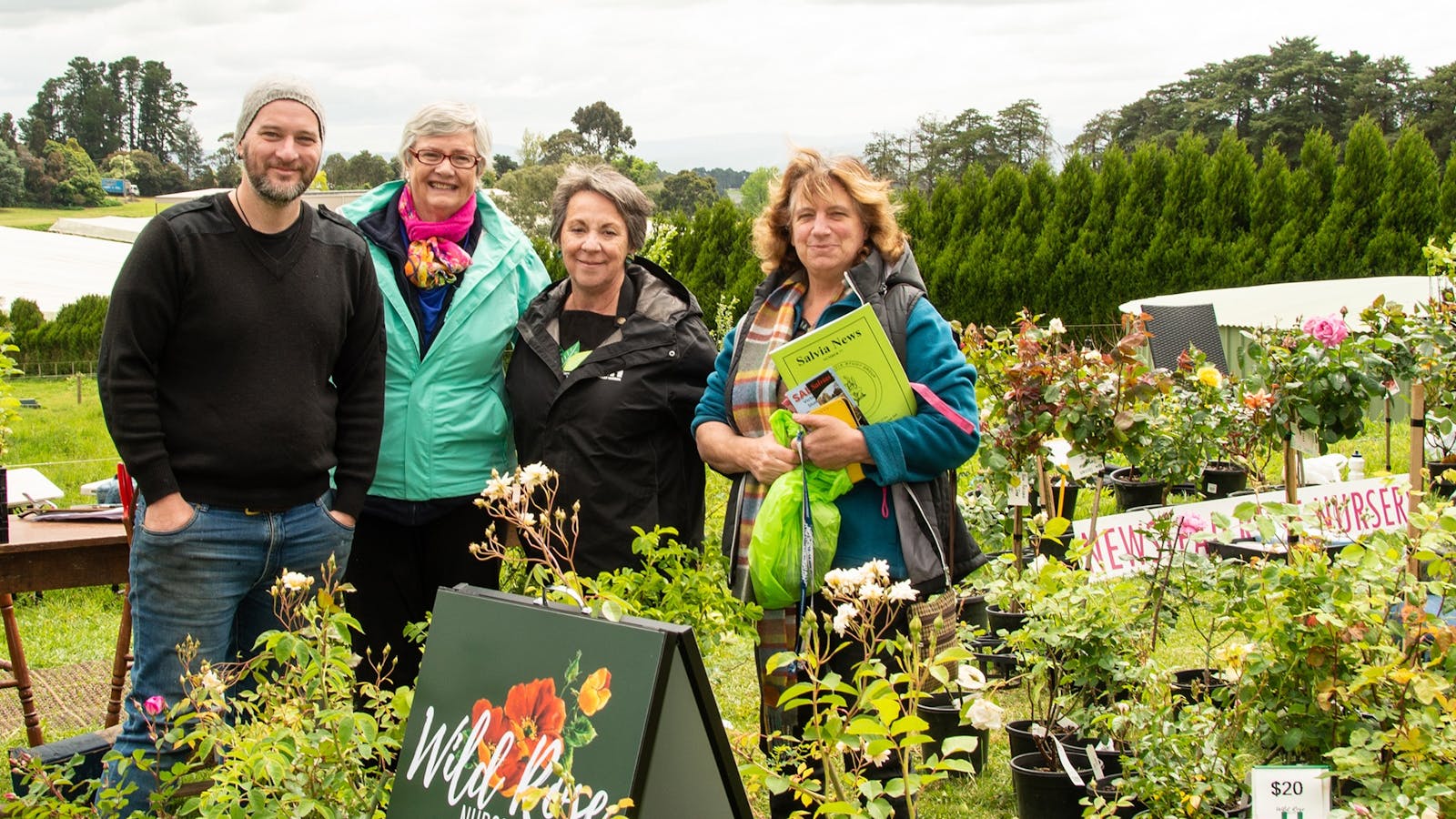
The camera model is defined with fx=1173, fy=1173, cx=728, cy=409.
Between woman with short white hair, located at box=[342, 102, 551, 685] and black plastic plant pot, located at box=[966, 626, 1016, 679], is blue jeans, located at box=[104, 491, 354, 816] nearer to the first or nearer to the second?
woman with short white hair, located at box=[342, 102, 551, 685]

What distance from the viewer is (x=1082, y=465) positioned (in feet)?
11.7

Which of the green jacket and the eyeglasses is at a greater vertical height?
the eyeglasses

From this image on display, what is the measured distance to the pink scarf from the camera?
284 centimetres

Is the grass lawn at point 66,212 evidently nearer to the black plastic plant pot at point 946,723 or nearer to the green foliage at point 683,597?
the black plastic plant pot at point 946,723

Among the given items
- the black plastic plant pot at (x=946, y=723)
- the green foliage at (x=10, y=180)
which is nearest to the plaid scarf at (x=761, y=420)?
the black plastic plant pot at (x=946, y=723)

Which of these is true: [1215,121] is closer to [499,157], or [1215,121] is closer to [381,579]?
[499,157]

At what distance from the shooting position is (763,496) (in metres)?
2.58

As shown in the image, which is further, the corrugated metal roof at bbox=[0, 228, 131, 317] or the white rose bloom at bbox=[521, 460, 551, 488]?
the corrugated metal roof at bbox=[0, 228, 131, 317]

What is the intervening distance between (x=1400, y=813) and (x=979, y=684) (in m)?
0.59

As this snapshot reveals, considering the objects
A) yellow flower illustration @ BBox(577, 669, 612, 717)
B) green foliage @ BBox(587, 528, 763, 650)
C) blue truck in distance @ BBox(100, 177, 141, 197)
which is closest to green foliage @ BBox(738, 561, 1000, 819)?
yellow flower illustration @ BBox(577, 669, 612, 717)

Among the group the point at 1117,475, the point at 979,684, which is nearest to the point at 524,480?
the point at 979,684

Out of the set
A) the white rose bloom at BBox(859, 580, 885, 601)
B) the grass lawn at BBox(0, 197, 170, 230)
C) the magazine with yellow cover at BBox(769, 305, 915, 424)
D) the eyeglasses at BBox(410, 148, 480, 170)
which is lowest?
the white rose bloom at BBox(859, 580, 885, 601)

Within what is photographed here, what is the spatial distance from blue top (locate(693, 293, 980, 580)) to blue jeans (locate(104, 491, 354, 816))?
1100mm

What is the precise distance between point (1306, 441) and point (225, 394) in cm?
323
